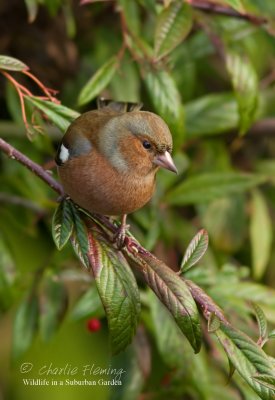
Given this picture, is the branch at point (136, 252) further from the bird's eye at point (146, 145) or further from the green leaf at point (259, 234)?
the green leaf at point (259, 234)

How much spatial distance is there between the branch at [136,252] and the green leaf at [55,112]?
296 mm

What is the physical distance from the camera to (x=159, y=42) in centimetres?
297

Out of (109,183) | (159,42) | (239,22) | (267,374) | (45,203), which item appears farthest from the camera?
(239,22)

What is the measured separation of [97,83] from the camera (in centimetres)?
310

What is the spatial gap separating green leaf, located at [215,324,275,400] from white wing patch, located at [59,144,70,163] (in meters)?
1.08

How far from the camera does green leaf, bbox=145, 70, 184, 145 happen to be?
3076 millimetres

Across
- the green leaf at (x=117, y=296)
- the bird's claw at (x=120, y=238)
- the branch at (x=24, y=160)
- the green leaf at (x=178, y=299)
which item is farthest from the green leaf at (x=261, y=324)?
the branch at (x=24, y=160)

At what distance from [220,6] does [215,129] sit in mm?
747

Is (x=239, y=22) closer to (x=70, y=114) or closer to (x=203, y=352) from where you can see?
(x=70, y=114)

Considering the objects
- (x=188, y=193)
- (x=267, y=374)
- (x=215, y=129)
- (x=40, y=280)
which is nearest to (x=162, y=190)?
(x=188, y=193)

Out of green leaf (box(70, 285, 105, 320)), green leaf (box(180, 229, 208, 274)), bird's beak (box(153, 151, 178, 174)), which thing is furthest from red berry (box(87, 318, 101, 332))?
green leaf (box(180, 229, 208, 274))

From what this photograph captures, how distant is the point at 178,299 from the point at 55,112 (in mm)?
1033

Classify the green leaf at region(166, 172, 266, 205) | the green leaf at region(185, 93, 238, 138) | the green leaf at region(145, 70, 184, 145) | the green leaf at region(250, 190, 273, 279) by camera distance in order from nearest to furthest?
the green leaf at region(145, 70, 184, 145), the green leaf at region(166, 172, 266, 205), the green leaf at region(185, 93, 238, 138), the green leaf at region(250, 190, 273, 279)

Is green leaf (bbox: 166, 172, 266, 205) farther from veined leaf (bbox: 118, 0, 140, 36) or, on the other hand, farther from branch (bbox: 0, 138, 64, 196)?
branch (bbox: 0, 138, 64, 196)
